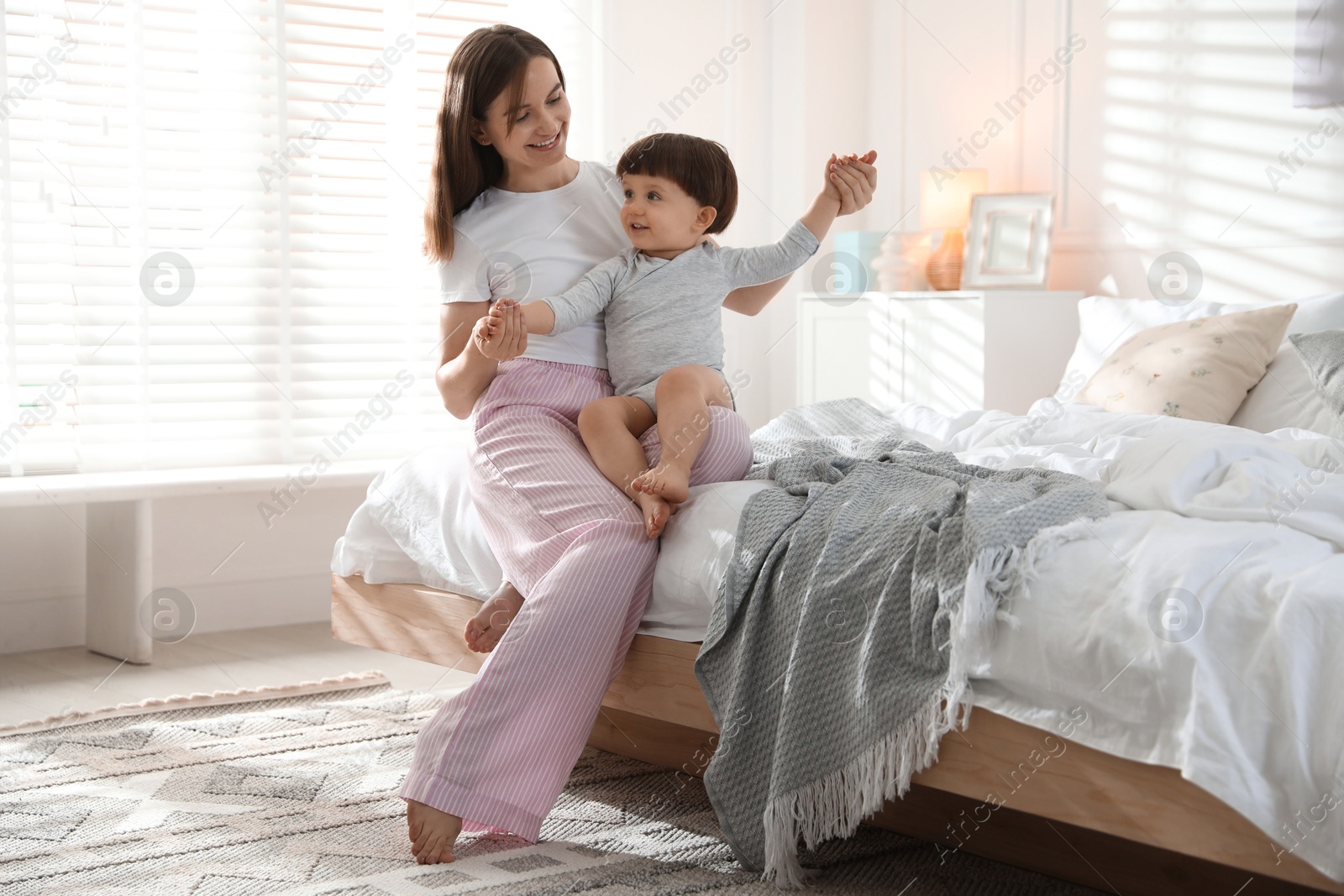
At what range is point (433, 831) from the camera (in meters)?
1.56

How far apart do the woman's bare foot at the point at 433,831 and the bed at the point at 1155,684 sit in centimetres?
30

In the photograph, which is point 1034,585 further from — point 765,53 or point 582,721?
point 765,53

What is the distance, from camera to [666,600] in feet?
5.44

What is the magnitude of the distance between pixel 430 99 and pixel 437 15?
25cm

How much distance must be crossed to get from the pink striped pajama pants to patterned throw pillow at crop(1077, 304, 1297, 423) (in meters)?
1.06

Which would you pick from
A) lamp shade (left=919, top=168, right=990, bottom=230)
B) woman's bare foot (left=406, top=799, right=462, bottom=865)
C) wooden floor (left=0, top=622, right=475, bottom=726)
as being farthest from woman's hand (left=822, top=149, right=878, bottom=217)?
lamp shade (left=919, top=168, right=990, bottom=230)

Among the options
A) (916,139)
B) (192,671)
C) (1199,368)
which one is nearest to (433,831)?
(192,671)

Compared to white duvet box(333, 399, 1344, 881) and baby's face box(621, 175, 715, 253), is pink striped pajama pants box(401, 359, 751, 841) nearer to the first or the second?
white duvet box(333, 399, 1344, 881)

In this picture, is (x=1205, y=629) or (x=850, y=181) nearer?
(x=1205, y=629)

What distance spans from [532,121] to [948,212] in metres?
2.10

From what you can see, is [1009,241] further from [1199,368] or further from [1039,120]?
[1199,368]

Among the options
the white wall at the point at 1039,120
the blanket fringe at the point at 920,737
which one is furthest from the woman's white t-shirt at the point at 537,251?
the white wall at the point at 1039,120

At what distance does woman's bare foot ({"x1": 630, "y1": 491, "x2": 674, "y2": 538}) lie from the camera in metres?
1.62

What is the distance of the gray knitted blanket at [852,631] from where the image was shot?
132 centimetres
